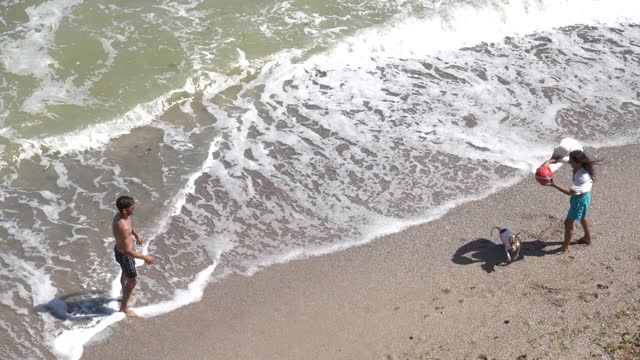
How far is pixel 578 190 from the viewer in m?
8.45

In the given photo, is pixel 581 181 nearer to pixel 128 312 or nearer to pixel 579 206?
pixel 579 206

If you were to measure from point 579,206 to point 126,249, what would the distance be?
479cm

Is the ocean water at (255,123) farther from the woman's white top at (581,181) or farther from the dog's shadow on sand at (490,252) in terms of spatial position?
the woman's white top at (581,181)

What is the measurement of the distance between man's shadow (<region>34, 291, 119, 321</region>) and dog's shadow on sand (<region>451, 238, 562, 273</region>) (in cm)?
376

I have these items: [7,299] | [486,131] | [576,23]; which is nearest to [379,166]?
[486,131]

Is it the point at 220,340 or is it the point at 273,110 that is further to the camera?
the point at 273,110

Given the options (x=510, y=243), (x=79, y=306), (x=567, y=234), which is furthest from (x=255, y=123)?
(x=567, y=234)

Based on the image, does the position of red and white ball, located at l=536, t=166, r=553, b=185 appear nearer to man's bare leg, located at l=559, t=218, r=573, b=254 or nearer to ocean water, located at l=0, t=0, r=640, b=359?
man's bare leg, located at l=559, t=218, r=573, b=254

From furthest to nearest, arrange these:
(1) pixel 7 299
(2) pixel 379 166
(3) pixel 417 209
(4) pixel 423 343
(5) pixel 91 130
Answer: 1. (5) pixel 91 130
2. (2) pixel 379 166
3. (3) pixel 417 209
4. (1) pixel 7 299
5. (4) pixel 423 343

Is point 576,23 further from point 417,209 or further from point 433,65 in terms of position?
point 417,209

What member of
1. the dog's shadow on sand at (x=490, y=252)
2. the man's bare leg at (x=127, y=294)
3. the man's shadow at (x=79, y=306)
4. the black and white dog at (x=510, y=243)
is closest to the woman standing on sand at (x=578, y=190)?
the dog's shadow on sand at (x=490, y=252)

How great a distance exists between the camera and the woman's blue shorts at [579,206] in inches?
335

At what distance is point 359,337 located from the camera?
7.55m

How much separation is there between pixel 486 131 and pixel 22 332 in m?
6.67
